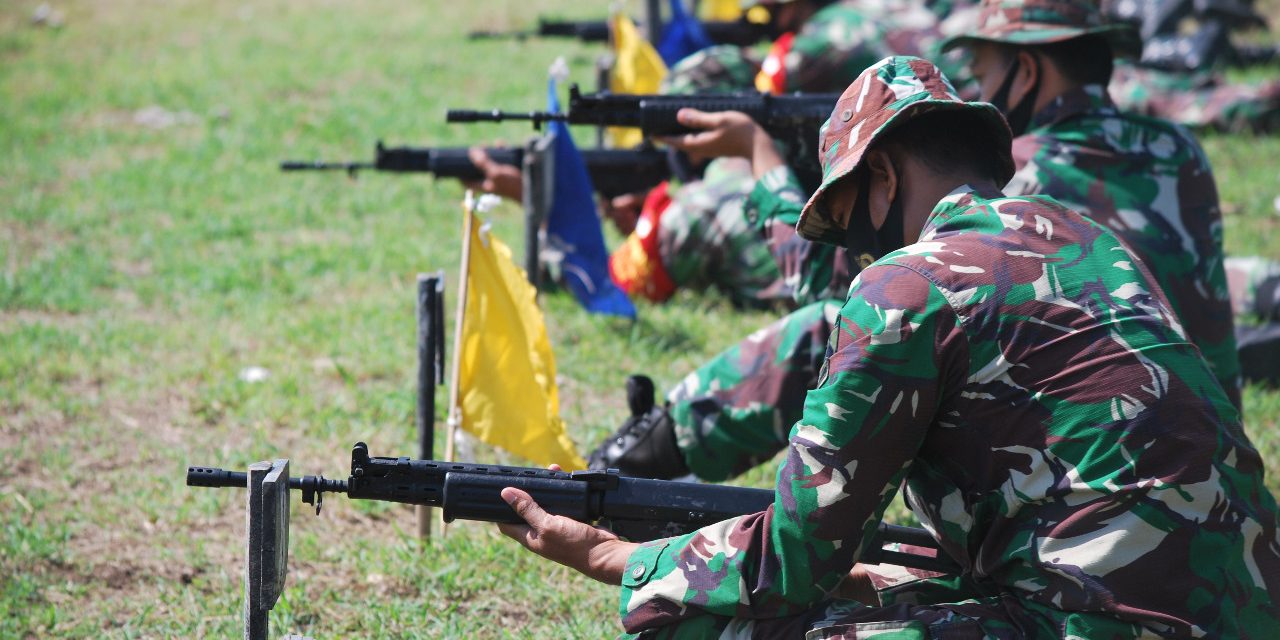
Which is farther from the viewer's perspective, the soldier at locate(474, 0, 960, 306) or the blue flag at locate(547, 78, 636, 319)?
the soldier at locate(474, 0, 960, 306)

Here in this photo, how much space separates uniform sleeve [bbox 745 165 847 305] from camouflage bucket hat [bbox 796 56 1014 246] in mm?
1261

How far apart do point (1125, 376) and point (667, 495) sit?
104 centimetres

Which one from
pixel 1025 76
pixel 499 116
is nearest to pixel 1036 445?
pixel 1025 76

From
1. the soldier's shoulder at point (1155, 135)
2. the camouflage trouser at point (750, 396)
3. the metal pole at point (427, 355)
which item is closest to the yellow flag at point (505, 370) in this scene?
the metal pole at point (427, 355)

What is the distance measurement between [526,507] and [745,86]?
19.1 feet

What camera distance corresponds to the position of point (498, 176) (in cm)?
612

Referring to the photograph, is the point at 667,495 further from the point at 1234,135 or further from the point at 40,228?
the point at 1234,135

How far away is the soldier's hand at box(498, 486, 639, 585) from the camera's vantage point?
8.71ft

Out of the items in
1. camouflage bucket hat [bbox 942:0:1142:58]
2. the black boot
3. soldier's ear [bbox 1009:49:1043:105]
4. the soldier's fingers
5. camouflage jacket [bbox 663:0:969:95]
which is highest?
camouflage jacket [bbox 663:0:969:95]

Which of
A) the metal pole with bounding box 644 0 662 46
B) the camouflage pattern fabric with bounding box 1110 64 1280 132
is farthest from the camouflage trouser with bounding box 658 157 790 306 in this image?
the camouflage pattern fabric with bounding box 1110 64 1280 132

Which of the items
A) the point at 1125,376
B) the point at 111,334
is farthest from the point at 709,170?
the point at 1125,376

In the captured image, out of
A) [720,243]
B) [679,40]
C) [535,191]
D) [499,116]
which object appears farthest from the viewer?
[679,40]

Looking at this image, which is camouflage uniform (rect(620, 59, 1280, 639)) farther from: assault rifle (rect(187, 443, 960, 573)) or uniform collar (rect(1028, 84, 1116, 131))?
uniform collar (rect(1028, 84, 1116, 131))

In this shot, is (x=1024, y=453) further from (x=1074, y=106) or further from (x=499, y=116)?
(x=499, y=116)
